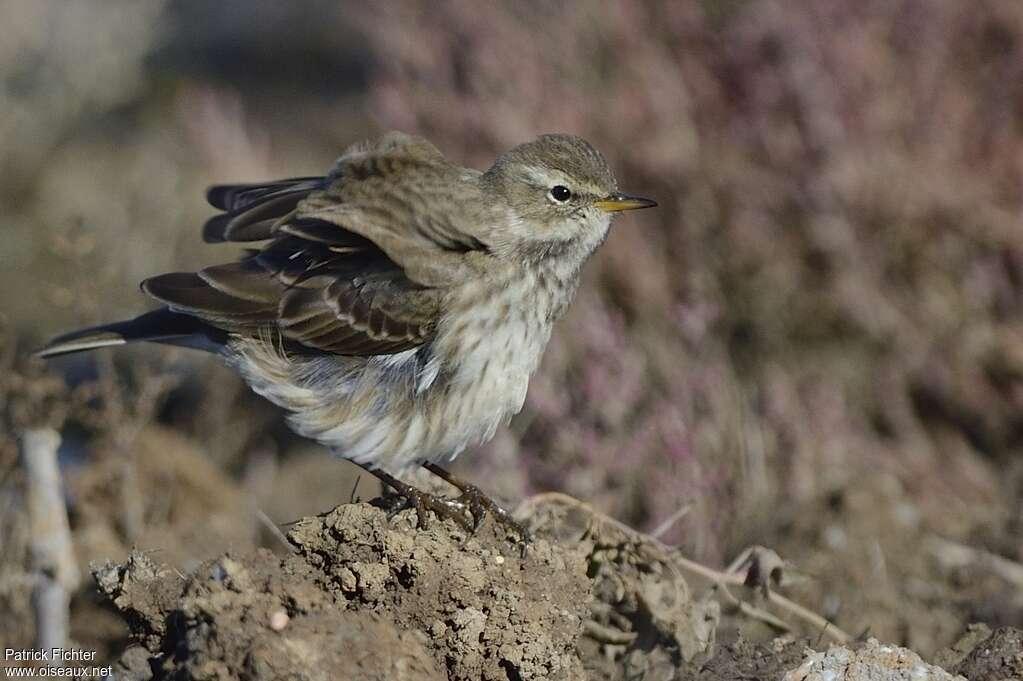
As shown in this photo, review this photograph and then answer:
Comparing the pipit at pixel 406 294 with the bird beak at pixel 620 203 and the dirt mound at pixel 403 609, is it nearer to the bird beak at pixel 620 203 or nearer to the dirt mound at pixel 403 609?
the bird beak at pixel 620 203

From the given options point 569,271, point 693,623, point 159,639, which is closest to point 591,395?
→ point 569,271

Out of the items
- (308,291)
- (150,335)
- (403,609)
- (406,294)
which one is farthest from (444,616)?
(150,335)

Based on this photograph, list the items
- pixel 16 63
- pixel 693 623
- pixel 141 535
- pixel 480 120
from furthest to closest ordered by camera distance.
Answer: pixel 16 63 < pixel 480 120 < pixel 141 535 < pixel 693 623

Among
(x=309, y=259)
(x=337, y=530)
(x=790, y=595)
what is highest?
(x=309, y=259)

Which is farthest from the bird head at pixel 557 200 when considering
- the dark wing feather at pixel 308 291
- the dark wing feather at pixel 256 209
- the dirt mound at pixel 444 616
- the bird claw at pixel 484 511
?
the dirt mound at pixel 444 616

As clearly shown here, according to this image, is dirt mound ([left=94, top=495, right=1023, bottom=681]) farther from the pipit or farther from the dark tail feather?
the dark tail feather

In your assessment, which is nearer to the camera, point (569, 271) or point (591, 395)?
point (569, 271)

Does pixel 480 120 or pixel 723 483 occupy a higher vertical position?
pixel 480 120

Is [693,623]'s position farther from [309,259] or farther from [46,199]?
[46,199]
